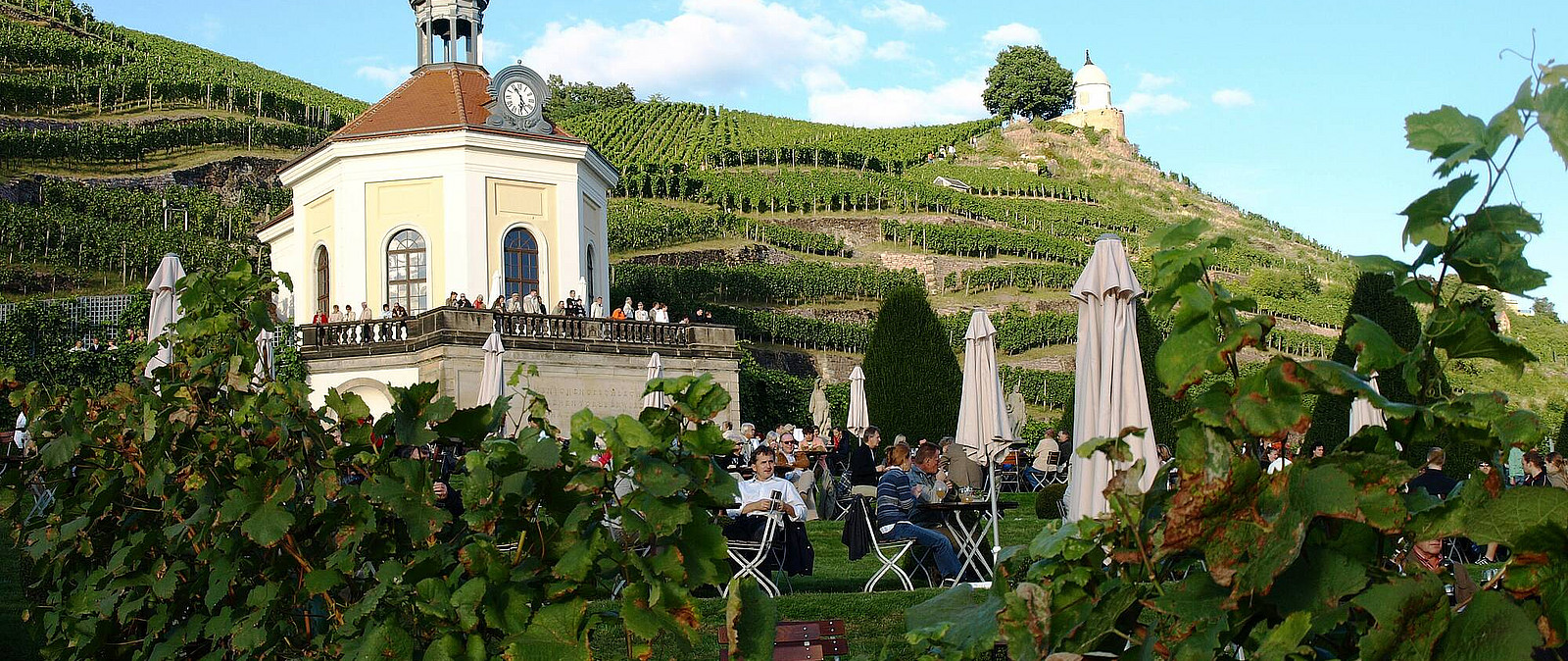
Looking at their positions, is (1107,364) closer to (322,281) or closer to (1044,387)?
(322,281)

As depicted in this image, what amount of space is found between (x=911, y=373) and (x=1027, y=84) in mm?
76753

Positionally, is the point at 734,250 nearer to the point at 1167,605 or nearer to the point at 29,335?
A: the point at 29,335

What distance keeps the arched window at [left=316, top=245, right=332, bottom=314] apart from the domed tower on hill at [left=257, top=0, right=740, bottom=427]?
0.14 feet

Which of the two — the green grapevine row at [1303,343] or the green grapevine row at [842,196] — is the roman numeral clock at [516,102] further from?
the green grapevine row at [1303,343]

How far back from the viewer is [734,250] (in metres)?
48.8

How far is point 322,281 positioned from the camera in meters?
29.5

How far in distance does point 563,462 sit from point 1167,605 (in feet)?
4.66

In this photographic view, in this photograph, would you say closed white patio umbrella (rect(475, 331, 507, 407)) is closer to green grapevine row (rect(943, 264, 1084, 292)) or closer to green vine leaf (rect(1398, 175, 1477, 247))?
green vine leaf (rect(1398, 175, 1477, 247))

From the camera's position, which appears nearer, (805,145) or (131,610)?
(131,610)

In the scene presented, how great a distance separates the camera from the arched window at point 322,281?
29156 mm

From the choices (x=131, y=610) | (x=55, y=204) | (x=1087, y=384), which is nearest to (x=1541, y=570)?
(x=131, y=610)

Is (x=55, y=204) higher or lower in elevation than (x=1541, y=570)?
higher

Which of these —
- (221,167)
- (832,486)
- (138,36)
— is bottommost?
(832,486)

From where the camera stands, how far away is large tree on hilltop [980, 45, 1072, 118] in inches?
3814
